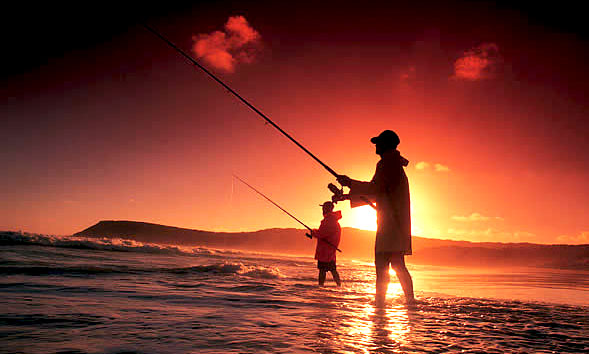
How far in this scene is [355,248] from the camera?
2479 inches

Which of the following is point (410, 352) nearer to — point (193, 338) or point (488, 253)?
point (193, 338)

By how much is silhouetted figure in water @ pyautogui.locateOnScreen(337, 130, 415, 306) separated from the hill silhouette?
3438cm

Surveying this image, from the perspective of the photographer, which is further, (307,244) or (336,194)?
(307,244)

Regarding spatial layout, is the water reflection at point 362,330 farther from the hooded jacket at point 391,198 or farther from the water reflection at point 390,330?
the hooded jacket at point 391,198

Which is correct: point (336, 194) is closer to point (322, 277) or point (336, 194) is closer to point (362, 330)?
point (362, 330)

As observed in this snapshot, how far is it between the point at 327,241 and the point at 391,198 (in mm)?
4107

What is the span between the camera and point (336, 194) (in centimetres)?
505

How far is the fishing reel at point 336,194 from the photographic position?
499cm

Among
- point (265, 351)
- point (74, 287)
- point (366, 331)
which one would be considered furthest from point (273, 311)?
point (74, 287)

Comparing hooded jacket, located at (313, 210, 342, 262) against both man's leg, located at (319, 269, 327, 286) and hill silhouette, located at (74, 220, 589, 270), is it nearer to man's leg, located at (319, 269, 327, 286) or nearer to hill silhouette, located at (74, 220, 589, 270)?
man's leg, located at (319, 269, 327, 286)

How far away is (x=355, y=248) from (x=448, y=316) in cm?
6041

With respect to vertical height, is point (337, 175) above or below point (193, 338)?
above

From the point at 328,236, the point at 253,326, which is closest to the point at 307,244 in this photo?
the point at 328,236

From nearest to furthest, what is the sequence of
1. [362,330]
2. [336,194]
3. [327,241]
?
1. [362,330]
2. [336,194]
3. [327,241]
